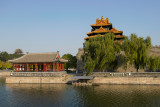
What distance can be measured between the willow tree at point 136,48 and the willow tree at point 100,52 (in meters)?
1.84

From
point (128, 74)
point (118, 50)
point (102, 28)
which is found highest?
point (102, 28)

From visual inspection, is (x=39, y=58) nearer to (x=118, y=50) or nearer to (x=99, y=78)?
(x=99, y=78)

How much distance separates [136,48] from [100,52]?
21.3 feet

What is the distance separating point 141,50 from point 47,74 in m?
18.2

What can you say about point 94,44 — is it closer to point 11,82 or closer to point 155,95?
point 155,95

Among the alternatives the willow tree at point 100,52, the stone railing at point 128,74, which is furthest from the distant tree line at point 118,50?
the stone railing at point 128,74

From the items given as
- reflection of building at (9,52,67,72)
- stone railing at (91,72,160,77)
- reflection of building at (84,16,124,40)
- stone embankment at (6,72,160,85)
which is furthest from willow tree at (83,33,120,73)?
reflection of building at (84,16,124,40)

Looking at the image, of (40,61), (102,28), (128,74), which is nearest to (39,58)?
(40,61)

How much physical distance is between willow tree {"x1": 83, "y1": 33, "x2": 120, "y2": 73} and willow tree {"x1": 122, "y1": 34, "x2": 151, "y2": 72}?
184 centimetres

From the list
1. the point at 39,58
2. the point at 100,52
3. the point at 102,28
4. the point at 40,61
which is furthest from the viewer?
the point at 102,28

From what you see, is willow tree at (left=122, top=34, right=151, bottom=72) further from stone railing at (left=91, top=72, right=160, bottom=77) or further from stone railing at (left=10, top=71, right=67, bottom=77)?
stone railing at (left=10, top=71, right=67, bottom=77)

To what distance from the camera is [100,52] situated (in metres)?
28.5

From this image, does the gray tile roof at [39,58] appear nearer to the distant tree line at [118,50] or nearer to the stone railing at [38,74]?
the stone railing at [38,74]

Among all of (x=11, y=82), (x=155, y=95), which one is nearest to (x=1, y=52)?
(x=11, y=82)
